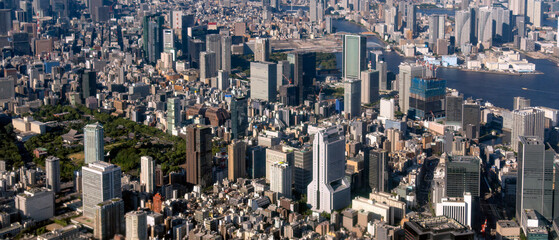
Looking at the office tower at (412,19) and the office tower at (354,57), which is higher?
the office tower at (412,19)

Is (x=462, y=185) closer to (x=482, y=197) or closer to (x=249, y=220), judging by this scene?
(x=482, y=197)

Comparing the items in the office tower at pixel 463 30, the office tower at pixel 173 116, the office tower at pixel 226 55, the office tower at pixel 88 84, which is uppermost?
the office tower at pixel 463 30

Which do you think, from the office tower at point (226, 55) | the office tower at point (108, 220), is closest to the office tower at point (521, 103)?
the office tower at point (226, 55)

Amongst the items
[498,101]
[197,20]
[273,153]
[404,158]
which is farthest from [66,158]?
[197,20]

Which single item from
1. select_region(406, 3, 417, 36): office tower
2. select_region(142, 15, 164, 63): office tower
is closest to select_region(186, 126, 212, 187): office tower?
select_region(142, 15, 164, 63): office tower

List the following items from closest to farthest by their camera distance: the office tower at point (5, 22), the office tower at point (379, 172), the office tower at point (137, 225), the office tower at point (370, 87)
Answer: the office tower at point (137, 225)
the office tower at point (379, 172)
the office tower at point (370, 87)
the office tower at point (5, 22)

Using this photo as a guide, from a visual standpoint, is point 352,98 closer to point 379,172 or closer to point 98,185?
point 379,172

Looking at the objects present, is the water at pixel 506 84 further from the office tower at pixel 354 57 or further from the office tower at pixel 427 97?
the office tower at pixel 354 57
